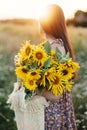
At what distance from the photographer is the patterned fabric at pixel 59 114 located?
11.7 ft

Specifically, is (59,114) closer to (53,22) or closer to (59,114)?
(59,114)

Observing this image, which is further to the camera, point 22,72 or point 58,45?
point 58,45

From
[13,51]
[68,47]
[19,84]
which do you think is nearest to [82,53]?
[13,51]

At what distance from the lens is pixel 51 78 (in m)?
3.12

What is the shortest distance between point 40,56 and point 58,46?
354 millimetres

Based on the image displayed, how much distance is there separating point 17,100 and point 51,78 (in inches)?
11.4

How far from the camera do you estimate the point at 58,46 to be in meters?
3.46

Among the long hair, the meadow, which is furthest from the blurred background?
the long hair

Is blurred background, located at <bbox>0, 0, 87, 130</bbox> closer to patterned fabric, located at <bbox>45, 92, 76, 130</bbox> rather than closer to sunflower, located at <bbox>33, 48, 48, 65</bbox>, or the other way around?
patterned fabric, located at <bbox>45, 92, 76, 130</bbox>

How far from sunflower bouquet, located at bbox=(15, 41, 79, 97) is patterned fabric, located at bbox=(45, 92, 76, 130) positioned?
43 centimetres

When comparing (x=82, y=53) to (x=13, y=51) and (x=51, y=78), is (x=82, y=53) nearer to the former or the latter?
(x=13, y=51)

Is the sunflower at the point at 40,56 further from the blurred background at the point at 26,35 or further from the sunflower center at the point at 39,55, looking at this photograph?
the blurred background at the point at 26,35

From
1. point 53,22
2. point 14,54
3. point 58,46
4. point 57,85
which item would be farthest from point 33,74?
point 14,54

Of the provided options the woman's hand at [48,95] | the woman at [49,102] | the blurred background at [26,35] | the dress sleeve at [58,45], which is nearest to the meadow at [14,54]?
the blurred background at [26,35]
